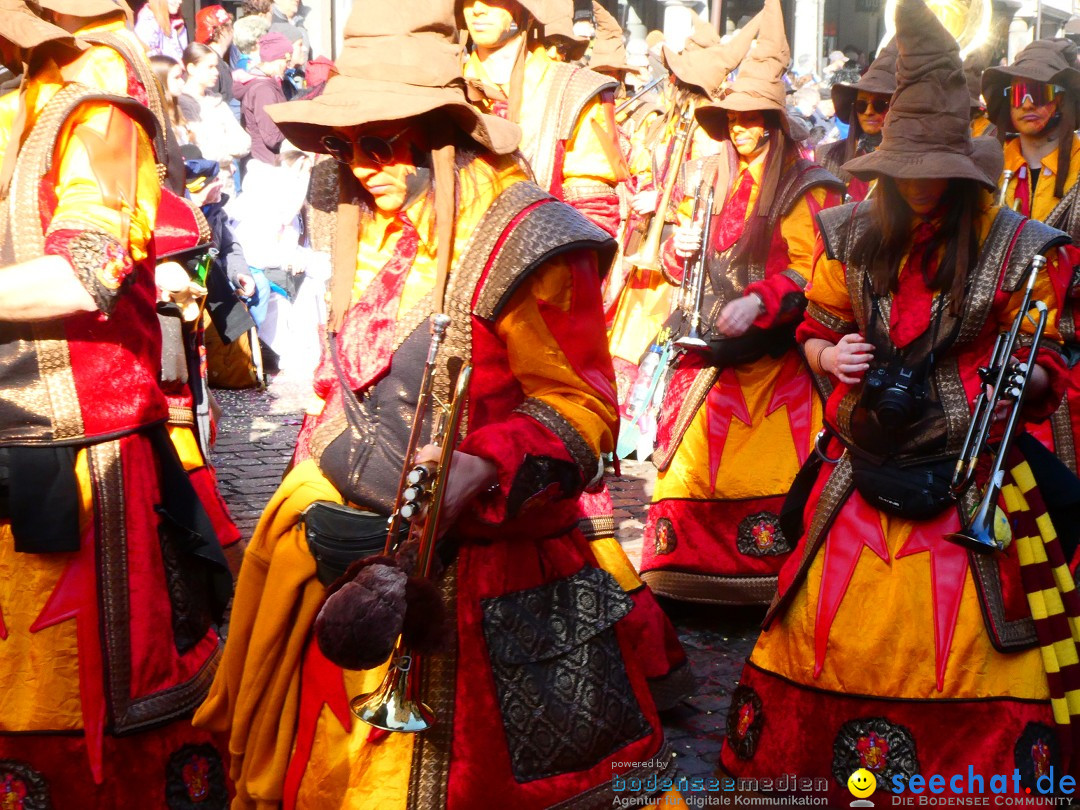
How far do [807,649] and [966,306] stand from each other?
1088 millimetres

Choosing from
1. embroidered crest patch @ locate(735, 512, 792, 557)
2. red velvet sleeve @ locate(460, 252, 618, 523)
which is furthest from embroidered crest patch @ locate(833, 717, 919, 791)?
embroidered crest patch @ locate(735, 512, 792, 557)

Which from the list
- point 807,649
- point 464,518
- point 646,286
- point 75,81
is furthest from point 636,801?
point 646,286

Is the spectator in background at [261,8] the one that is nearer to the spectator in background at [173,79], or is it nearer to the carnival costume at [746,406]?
the spectator in background at [173,79]

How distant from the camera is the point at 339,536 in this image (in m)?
2.73

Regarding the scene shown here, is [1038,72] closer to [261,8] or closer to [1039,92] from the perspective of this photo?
[1039,92]

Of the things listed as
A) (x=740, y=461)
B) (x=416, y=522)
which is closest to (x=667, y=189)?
(x=740, y=461)

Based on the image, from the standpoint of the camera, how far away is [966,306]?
12.2 ft

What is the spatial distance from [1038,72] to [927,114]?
3553 millimetres

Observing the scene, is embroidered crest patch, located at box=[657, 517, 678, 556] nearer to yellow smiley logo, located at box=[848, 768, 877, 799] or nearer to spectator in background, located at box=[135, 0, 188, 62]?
yellow smiley logo, located at box=[848, 768, 877, 799]

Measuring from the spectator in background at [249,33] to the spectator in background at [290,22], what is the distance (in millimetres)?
120

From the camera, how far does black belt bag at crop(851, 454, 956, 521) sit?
375cm

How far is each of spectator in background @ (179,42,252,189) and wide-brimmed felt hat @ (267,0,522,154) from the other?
25.2 feet

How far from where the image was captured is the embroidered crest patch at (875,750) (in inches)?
149

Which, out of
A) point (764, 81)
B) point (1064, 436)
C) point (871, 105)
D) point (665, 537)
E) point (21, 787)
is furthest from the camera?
point (871, 105)
